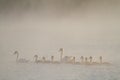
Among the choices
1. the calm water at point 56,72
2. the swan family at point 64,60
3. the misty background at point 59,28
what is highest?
the misty background at point 59,28

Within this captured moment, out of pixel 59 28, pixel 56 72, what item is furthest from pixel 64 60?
pixel 59 28

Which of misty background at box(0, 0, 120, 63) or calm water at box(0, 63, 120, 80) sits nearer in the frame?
calm water at box(0, 63, 120, 80)

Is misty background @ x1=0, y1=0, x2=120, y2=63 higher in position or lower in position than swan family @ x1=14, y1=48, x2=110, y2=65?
higher

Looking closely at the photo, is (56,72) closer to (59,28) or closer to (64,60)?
(64,60)

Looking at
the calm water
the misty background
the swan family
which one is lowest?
the calm water

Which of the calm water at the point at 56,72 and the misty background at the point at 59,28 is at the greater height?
the misty background at the point at 59,28
